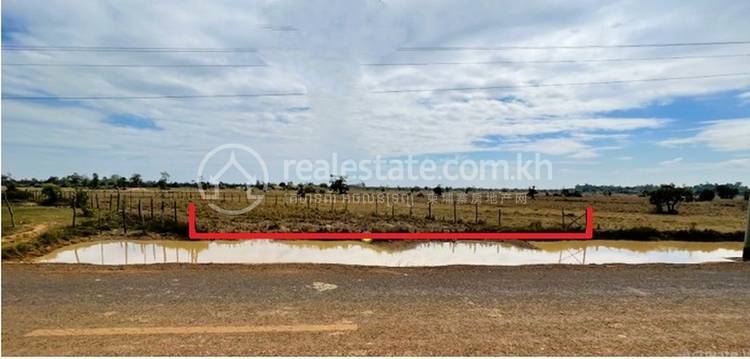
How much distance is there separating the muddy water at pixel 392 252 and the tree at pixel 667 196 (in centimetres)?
2848

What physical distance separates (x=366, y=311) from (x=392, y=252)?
11503 millimetres

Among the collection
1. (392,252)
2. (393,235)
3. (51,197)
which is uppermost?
(51,197)

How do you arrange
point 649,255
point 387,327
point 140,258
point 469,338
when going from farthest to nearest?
1. point 649,255
2. point 140,258
3. point 387,327
4. point 469,338

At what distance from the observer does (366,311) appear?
18.7ft

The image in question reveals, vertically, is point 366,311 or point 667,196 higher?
point 667,196

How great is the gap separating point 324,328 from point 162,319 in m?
1.96

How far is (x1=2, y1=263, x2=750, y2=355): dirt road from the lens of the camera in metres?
4.55

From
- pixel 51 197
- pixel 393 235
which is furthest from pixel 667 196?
pixel 51 197

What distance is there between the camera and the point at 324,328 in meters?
5.04

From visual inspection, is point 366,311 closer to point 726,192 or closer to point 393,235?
point 393,235

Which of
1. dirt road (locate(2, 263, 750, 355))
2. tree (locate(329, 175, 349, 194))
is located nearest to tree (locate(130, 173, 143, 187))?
tree (locate(329, 175, 349, 194))

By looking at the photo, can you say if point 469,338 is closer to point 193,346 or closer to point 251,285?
point 193,346

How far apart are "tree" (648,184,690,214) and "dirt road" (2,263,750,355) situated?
4551cm

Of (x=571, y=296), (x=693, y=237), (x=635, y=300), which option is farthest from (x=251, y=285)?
(x=693, y=237)
